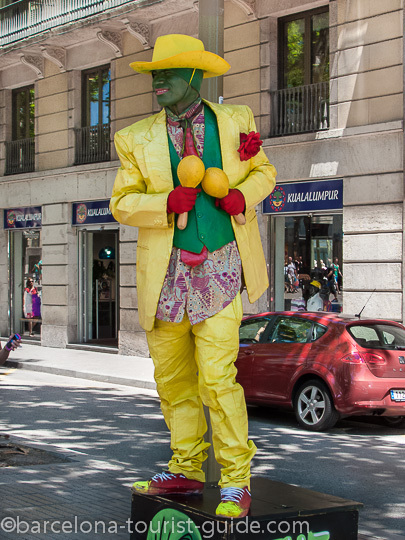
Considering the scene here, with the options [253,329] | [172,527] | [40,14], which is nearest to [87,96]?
[40,14]

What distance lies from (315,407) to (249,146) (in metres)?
6.82

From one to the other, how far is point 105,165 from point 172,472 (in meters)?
17.0

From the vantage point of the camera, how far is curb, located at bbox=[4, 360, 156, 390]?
606 inches

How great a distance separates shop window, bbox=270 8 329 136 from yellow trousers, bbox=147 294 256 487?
13.2 metres

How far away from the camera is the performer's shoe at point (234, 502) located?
4098 mm

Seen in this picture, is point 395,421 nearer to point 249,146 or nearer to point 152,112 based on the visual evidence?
point 249,146

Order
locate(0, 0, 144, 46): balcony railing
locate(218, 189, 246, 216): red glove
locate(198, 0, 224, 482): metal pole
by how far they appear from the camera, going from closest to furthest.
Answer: locate(218, 189, 246, 216): red glove < locate(198, 0, 224, 482): metal pole < locate(0, 0, 144, 46): balcony railing

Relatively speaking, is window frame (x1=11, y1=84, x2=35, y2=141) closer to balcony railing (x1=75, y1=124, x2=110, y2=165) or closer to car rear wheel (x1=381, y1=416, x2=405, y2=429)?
balcony railing (x1=75, y1=124, x2=110, y2=165)

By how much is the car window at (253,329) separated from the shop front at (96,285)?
10.5 m

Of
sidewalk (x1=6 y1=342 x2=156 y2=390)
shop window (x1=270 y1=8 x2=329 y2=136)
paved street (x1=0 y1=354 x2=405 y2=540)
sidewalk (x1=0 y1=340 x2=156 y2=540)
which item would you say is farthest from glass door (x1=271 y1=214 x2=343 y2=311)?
sidewalk (x1=0 y1=340 x2=156 y2=540)

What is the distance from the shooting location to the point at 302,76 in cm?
A: 1788

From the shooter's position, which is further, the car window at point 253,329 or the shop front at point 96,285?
the shop front at point 96,285

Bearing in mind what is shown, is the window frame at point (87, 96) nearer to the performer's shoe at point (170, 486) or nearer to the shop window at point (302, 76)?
the shop window at point (302, 76)

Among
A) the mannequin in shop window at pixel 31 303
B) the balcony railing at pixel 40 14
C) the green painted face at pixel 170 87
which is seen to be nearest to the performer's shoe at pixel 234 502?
the green painted face at pixel 170 87
